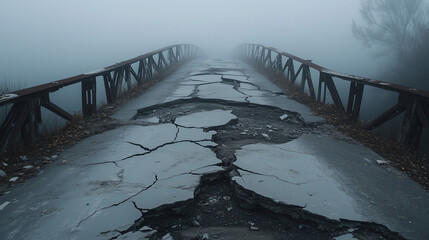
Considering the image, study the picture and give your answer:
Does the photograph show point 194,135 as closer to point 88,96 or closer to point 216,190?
point 216,190

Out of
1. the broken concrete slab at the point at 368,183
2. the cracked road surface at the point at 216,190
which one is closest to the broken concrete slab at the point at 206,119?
the cracked road surface at the point at 216,190

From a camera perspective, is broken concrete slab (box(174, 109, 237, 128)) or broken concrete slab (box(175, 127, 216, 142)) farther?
broken concrete slab (box(174, 109, 237, 128))

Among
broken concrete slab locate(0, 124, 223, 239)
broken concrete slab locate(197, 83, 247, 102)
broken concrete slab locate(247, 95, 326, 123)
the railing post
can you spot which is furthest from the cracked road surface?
broken concrete slab locate(197, 83, 247, 102)

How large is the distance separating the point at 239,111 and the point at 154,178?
9.56ft

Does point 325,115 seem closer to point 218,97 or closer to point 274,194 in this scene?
point 218,97

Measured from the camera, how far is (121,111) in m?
A: 5.78

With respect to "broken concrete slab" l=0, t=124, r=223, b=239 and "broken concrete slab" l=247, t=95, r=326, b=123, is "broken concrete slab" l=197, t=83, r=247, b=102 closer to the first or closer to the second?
"broken concrete slab" l=247, t=95, r=326, b=123

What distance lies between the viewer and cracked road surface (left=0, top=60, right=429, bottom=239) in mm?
2217

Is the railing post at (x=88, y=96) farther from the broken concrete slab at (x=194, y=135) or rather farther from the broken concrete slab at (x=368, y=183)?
the broken concrete slab at (x=368, y=183)

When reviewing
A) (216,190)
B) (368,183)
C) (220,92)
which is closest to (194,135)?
(216,190)

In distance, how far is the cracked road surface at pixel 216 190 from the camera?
2.22m

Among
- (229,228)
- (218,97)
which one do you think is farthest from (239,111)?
(229,228)

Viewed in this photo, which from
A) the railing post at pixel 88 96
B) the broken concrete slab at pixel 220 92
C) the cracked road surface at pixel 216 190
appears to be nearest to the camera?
the cracked road surface at pixel 216 190

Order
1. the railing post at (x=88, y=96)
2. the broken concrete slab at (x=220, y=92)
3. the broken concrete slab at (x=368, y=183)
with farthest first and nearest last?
the broken concrete slab at (x=220, y=92), the railing post at (x=88, y=96), the broken concrete slab at (x=368, y=183)
